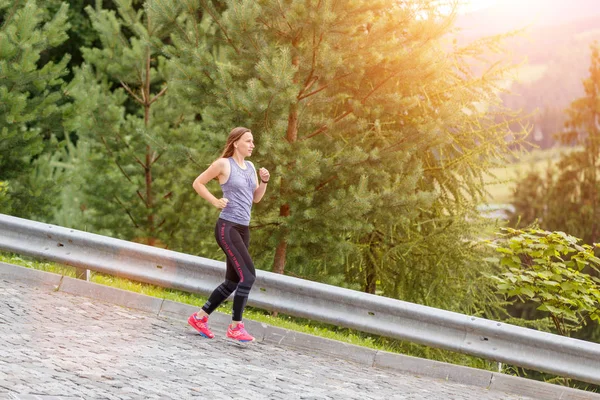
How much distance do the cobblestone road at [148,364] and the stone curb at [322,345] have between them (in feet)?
0.39

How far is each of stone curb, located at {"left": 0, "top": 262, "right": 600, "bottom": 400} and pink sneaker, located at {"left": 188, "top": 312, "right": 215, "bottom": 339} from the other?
391 millimetres

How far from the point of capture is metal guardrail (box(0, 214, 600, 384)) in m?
5.86

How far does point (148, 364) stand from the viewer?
17.2 feet

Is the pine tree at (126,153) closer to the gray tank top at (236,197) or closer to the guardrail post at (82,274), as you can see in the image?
the guardrail post at (82,274)

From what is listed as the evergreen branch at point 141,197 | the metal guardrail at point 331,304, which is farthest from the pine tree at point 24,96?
the metal guardrail at point 331,304

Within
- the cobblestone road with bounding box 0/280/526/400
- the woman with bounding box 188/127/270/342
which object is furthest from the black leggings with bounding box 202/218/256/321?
the cobblestone road with bounding box 0/280/526/400

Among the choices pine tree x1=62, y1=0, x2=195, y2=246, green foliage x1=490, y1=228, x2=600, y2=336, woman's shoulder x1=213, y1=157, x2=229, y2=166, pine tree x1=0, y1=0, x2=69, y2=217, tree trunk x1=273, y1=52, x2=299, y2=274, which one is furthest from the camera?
pine tree x1=62, y1=0, x2=195, y2=246

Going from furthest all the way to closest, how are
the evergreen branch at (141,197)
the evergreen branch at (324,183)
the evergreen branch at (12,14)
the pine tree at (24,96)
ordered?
the evergreen branch at (141,197), the evergreen branch at (12,14), the pine tree at (24,96), the evergreen branch at (324,183)

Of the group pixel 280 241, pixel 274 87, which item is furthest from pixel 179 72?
pixel 280 241

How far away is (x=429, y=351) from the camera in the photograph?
11.7 meters

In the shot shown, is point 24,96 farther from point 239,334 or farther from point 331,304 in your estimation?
point 331,304

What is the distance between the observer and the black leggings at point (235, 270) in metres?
6.25

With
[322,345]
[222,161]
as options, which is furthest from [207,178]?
[322,345]

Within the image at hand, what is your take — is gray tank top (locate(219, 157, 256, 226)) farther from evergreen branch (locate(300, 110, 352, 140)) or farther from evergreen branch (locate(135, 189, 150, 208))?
evergreen branch (locate(135, 189, 150, 208))
